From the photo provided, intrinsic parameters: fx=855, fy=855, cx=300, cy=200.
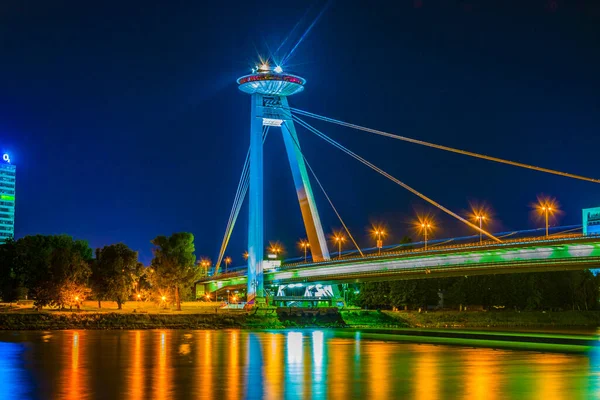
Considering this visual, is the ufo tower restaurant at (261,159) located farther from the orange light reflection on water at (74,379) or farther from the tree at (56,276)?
the orange light reflection on water at (74,379)

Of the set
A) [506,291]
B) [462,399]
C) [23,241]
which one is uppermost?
[23,241]

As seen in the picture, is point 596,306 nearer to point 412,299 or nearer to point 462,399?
point 412,299

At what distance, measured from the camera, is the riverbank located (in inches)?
2653

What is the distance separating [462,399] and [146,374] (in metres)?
11.5

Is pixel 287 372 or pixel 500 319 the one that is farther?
pixel 500 319

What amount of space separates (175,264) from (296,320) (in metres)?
28.2

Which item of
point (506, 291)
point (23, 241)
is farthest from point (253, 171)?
point (23, 241)

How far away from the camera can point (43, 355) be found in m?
37.3

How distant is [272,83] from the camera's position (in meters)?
86.0

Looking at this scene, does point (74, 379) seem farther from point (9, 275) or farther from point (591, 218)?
point (591, 218)

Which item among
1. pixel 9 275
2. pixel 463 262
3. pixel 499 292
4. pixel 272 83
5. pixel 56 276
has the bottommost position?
pixel 499 292

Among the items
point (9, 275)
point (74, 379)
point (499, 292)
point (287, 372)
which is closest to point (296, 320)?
point (499, 292)

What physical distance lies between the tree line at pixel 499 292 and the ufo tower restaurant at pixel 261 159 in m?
14.7

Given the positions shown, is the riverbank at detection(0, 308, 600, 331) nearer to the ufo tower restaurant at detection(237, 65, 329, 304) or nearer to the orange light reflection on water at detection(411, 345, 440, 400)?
the ufo tower restaurant at detection(237, 65, 329, 304)
